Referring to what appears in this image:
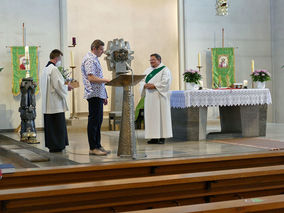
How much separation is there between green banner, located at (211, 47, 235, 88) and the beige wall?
113 centimetres

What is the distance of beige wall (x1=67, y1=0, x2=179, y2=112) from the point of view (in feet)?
40.8

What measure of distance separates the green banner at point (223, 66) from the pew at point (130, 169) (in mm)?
7435

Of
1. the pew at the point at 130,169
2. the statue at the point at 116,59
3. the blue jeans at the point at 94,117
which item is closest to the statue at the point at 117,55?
the statue at the point at 116,59

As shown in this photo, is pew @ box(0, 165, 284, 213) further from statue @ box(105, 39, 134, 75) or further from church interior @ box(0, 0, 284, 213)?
statue @ box(105, 39, 134, 75)

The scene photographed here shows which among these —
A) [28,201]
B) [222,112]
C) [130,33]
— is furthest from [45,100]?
[130,33]

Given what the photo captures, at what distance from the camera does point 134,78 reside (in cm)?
545

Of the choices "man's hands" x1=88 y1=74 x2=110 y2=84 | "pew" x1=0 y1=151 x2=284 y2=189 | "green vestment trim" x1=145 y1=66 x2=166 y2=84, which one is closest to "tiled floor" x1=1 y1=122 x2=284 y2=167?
"pew" x1=0 y1=151 x2=284 y2=189

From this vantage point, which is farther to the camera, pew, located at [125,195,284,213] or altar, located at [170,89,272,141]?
altar, located at [170,89,272,141]

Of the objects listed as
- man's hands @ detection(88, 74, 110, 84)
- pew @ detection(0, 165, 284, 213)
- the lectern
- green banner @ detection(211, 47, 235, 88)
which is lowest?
pew @ detection(0, 165, 284, 213)

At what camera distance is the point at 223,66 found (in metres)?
12.6

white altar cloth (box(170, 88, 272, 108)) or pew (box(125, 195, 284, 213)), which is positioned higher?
white altar cloth (box(170, 88, 272, 108))

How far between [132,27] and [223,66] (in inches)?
109

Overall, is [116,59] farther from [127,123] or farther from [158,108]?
[127,123]

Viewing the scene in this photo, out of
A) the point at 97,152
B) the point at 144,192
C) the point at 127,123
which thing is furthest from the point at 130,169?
the point at 97,152
